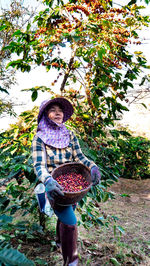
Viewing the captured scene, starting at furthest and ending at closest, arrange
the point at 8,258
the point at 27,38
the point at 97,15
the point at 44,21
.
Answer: the point at 44,21
the point at 97,15
the point at 27,38
the point at 8,258

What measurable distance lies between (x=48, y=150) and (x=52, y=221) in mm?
1451

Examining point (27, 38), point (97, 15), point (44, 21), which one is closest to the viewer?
point (27, 38)

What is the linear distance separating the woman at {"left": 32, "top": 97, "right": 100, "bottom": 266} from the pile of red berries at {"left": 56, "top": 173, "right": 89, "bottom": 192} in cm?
8

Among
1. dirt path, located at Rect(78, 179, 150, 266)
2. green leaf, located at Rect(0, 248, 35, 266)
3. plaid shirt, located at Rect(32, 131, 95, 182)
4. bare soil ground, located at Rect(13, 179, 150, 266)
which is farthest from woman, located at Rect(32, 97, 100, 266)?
dirt path, located at Rect(78, 179, 150, 266)

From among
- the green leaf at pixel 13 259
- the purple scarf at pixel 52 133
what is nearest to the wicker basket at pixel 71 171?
the purple scarf at pixel 52 133

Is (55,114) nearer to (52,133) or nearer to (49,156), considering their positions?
(52,133)

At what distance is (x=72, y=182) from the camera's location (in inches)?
47.4

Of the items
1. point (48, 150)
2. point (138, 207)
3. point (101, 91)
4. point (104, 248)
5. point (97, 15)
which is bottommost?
point (138, 207)

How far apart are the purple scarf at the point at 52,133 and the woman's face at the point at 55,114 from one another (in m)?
0.03

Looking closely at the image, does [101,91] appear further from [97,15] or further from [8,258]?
[8,258]

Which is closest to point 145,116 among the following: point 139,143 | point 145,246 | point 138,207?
point 139,143

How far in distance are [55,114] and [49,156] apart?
1.03 feet

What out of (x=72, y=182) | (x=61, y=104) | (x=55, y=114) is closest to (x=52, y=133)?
(x=55, y=114)

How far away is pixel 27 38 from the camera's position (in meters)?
1.46
